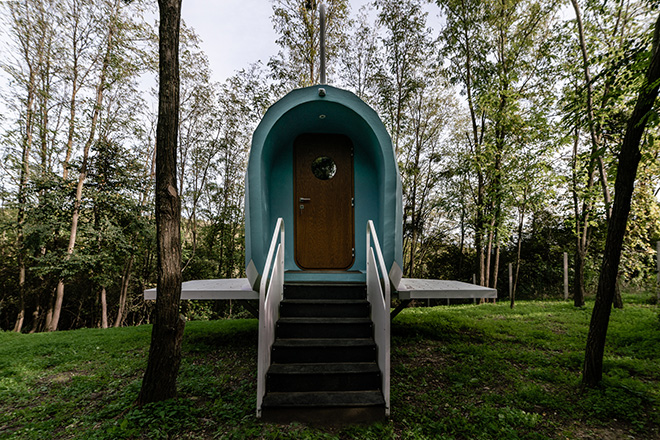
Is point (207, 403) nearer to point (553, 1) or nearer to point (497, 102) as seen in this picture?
point (497, 102)

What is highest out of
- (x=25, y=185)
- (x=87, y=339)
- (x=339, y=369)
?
(x=25, y=185)

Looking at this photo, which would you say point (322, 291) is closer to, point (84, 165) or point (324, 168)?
point (324, 168)

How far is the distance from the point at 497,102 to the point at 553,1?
9.80 ft

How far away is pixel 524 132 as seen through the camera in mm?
7957

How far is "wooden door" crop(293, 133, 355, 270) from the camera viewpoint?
4777mm

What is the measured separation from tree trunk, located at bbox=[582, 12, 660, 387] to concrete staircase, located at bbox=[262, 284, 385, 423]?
2.34 metres

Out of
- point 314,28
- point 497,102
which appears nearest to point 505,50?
point 497,102

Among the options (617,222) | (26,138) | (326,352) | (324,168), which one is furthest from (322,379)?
(26,138)

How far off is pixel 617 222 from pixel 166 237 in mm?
4463

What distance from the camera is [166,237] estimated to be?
298cm

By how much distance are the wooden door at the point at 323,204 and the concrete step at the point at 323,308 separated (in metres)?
1.06

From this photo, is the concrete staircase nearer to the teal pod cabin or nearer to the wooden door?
the teal pod cabin

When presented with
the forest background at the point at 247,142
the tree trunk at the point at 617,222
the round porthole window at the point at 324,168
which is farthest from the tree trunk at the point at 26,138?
the tree trunk at the point at 617,222

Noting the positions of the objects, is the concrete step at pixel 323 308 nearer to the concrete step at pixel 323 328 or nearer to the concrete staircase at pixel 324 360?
the concrete staircase at pixel 324 360
